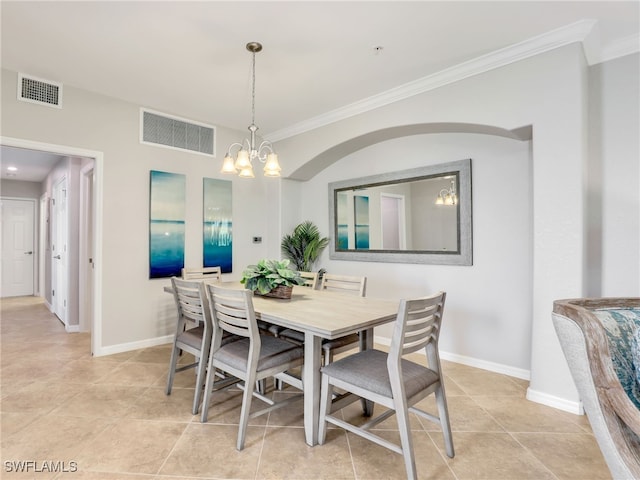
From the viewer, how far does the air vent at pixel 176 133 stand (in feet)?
12.6

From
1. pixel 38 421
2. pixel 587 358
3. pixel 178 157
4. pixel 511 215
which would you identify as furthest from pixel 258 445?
pixel 178 157

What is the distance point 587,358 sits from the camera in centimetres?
107

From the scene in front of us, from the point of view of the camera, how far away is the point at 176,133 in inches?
160

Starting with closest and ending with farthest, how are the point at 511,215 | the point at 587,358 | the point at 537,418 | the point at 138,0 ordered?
the point at 587,358, the point at 138,0, the point at 537,418, the point at 511,215

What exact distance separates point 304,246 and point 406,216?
143cm

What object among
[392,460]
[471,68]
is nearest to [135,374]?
[392,460]

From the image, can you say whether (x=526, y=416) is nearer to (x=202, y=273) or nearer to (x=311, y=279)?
(x=311, y=279)

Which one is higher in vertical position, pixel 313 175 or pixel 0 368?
pixel 313 175

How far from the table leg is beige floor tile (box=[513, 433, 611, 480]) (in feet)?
4.01

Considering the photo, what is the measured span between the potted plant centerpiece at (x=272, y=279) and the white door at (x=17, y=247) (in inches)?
296

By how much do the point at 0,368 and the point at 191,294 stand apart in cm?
229

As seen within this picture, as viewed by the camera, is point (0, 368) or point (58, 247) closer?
point (0, 368)

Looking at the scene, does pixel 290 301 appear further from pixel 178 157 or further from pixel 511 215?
pixel 178 157

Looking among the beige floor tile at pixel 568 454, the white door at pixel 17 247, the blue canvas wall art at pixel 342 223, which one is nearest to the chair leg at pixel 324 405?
the beige floor tile at pixel 568 454
